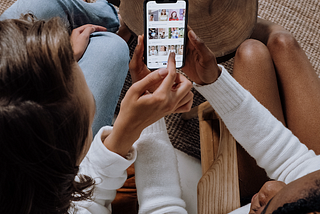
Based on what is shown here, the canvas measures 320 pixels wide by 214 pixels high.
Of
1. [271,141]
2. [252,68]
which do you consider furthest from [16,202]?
[252,68]

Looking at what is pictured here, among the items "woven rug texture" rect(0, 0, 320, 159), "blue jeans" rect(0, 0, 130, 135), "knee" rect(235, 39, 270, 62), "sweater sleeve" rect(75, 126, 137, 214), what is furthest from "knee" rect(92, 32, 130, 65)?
"woven rug texture" rect(0, 0, 320, 159)

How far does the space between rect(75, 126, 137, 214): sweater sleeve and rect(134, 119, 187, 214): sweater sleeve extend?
A: 0.16 feet

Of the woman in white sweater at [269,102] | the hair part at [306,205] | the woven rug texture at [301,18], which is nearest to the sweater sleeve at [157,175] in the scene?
the woman in white sweater at [269,102]

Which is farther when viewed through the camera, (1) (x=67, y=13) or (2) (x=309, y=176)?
(1) (x=67, y=13)

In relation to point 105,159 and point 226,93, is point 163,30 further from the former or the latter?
point 105,159

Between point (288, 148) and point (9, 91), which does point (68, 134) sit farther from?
point (288, 148)

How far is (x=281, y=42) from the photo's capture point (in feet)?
2.35

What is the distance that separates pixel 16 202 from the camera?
0.31m

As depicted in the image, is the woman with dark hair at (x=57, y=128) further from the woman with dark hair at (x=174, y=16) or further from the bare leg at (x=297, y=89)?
the bare leg at (x=297, y=89)

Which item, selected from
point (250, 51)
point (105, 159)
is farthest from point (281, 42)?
point (105, 159)

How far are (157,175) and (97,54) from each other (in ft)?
1.45

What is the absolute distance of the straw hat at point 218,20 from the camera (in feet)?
2.32

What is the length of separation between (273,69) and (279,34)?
0.15 meters

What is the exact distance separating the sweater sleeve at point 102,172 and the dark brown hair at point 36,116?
0.16m
